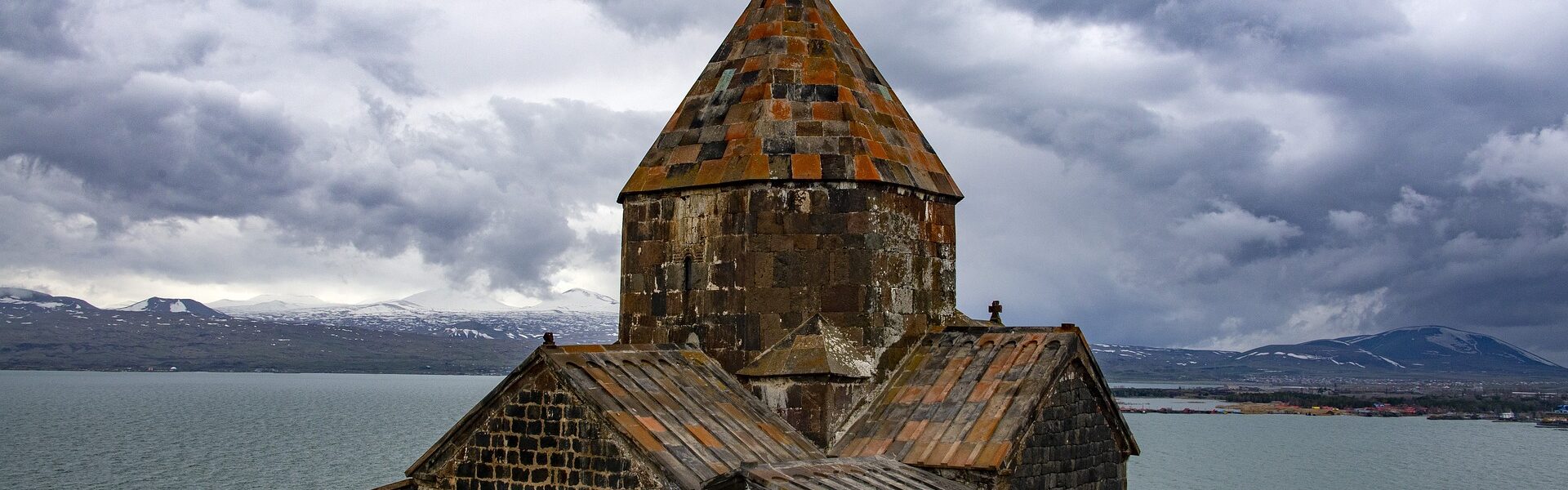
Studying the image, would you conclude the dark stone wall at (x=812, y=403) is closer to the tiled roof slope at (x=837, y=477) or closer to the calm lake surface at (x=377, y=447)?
the tiled roof slope at (x=837, y=477)

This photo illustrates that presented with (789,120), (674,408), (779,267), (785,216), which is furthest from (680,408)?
(789,120)

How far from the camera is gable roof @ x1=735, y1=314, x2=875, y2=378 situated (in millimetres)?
11461

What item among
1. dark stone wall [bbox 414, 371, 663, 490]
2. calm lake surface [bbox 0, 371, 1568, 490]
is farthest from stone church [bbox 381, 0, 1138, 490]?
calm lake surface [bbox 0, 371, 1568, 490]

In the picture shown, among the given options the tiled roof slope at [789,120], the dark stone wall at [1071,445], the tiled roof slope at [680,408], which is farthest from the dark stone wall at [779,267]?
the dark stone wall at [1071,445]

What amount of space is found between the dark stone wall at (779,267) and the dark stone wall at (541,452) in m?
2.21

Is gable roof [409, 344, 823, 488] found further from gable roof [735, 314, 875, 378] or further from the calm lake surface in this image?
the calm lake surface

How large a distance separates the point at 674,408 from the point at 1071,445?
3.61 metres

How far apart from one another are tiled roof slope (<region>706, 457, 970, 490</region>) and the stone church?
0.12 ft

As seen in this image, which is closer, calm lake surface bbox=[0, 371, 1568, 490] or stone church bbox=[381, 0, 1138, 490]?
stone church bbox=[381, 0, 1138, 490]

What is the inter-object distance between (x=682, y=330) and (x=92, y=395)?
147 metres

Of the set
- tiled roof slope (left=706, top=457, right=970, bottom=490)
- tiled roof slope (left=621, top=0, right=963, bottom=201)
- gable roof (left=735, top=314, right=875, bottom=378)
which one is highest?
tiled roof slope (left=621, top=0, right=963, bottom=201)

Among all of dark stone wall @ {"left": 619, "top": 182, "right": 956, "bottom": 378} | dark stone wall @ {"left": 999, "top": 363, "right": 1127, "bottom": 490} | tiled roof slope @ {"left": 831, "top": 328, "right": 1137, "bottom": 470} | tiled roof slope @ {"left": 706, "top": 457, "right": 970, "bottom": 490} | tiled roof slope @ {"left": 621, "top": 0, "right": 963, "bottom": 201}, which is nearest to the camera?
tiled roof slope @ {"left": 706, "top": 457, "right": 970, "bottom": 490}

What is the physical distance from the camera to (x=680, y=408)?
34.6ft

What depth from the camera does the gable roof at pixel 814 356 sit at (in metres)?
11.5
